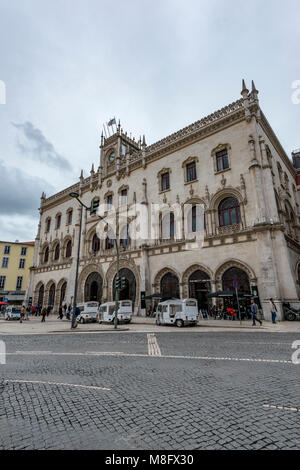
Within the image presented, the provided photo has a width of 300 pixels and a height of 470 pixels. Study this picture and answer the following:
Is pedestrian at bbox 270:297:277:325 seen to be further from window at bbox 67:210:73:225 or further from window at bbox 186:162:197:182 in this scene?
window at bbox 67:210:73:225

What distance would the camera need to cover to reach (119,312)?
19.8 meters

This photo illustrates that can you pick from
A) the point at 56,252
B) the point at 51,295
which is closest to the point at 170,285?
the point at 51,295

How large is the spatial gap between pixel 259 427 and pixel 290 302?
16.8m

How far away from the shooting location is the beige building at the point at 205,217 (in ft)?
62.8

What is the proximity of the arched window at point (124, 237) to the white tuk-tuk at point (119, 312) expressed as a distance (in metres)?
8.75

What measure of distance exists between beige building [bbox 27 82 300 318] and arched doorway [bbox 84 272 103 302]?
0.40 feet

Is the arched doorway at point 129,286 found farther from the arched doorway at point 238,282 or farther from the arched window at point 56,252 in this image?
the arched window at point 56,252

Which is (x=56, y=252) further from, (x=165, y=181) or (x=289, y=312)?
(x=289, y=312)

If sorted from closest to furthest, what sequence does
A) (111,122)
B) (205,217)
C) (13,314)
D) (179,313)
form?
(179,313) < (205,217) < (13,314) < (111,122)

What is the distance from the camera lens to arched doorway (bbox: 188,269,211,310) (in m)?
21.2

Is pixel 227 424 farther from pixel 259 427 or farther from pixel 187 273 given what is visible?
pixel 187 273

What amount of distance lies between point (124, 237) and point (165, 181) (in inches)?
312

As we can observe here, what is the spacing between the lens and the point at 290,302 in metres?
17.3

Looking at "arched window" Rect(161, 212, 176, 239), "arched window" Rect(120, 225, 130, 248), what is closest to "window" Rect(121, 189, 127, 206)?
"arched window" Rect(120, 225, 130, 248)
